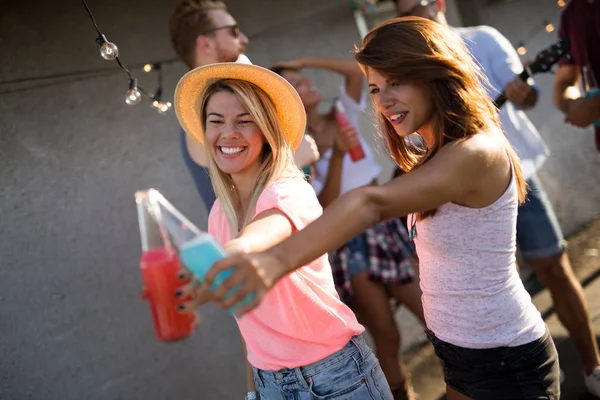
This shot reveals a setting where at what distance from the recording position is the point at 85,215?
135 inches

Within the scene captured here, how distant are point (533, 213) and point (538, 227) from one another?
70mm

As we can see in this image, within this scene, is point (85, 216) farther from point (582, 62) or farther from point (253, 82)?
point (582, 62)

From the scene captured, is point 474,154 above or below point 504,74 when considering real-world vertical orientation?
below

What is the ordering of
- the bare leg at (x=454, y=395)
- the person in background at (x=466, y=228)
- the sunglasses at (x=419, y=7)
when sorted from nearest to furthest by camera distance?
the person in background at (x=466, y=228), the bare leg at (x=454, y=395), the sunglasses at (x=419, y=7)

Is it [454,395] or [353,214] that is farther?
[454,395]

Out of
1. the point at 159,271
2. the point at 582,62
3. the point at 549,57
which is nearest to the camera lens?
the point at 159,271

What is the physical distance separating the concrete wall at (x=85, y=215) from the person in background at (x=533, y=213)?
1.46m

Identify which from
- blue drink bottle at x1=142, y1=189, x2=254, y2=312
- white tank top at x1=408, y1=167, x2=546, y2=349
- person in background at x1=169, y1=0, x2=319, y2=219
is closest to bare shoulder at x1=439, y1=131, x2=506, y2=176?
white tank top at x1=408, y1=167, x2=546, y2=349

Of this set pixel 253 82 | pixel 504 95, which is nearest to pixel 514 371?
pixel 253 82

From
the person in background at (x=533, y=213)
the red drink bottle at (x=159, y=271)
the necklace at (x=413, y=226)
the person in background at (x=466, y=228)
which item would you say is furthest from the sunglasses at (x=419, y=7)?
the red drink bottle at (x=159, y=271)

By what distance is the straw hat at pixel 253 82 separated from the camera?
2.19 m

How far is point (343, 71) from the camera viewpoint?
3848 mm

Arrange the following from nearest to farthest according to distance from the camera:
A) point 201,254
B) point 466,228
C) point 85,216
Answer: point 201,254 < point 466,228 < point 85,216

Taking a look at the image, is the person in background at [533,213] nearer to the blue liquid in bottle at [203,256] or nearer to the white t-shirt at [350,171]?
the white t-shirt at [350,171]
